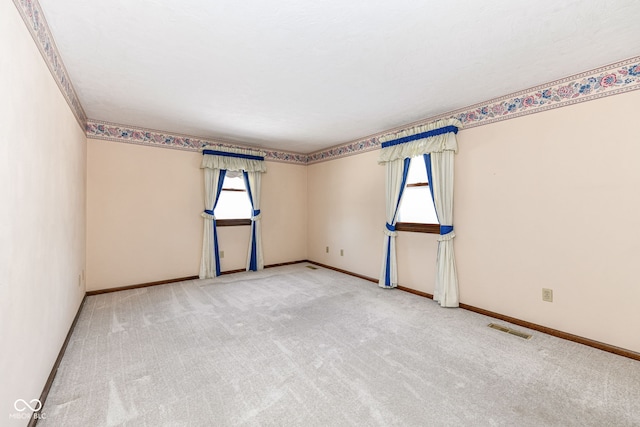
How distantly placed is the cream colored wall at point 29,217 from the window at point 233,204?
2.48 meters

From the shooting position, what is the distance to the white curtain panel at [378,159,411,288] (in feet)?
12.9

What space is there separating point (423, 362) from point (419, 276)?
176 cm

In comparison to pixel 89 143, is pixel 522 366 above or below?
below

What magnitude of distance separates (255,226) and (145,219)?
1754 mm

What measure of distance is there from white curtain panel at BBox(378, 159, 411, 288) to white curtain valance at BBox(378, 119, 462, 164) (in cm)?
15

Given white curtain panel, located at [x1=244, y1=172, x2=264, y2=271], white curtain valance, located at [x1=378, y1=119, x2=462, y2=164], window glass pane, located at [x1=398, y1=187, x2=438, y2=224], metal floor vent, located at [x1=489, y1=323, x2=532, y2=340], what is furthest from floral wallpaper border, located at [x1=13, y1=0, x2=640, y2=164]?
metal floor vent, located at [x1=489, y1=323, x2=532, y2=340]

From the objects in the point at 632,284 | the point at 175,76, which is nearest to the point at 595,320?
the point at 632,284

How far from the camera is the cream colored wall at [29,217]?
1230 millimetres

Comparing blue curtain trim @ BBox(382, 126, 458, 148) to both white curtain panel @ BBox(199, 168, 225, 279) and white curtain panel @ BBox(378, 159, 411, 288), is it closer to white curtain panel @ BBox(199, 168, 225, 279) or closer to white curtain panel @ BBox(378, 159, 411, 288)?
white curtain panel @ BBox(378, 159, 411, 288)

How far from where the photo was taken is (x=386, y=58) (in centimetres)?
216

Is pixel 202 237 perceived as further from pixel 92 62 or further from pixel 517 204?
pixel 517 204

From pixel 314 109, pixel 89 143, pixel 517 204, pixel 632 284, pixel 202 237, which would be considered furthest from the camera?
pixel 202 237

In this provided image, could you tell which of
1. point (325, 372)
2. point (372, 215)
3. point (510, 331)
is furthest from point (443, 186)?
point (325, 372)

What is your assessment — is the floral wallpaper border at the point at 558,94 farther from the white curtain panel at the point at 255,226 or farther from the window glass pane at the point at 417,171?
the white curtain panel at the point at 255,226
